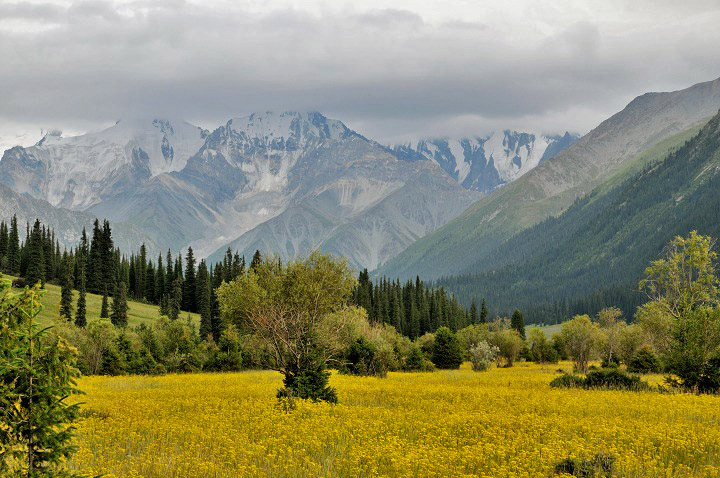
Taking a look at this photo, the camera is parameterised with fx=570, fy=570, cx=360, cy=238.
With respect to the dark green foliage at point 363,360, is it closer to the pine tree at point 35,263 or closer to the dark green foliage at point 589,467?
the dark green foliage at point 589,467

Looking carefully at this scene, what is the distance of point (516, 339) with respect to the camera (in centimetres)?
10194

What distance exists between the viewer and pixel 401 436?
20984 mm

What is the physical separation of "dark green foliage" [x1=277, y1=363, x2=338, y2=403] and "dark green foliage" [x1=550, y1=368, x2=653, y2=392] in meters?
19.4

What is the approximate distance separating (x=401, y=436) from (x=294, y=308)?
12614 millimetres

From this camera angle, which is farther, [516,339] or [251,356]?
[516,339]

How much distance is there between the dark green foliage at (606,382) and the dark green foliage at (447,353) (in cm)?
4674

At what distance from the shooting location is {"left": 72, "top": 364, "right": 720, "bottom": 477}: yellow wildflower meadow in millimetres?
16125

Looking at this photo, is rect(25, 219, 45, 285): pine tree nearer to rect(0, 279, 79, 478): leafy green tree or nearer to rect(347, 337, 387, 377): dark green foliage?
rect(347, 337, 387, 377): dark green foliage

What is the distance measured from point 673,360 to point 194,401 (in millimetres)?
30932

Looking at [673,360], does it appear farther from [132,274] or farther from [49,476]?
[132,274]

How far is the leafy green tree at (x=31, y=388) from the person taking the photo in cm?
928

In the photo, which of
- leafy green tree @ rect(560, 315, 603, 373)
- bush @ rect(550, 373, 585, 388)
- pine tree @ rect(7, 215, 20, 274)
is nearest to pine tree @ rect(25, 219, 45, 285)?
pine tree @ rect(7, 215, 20, 274)

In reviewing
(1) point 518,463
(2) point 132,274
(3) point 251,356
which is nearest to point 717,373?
(1) point 518,463

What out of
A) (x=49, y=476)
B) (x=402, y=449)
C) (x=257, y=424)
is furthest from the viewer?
(x=257, y=424)
